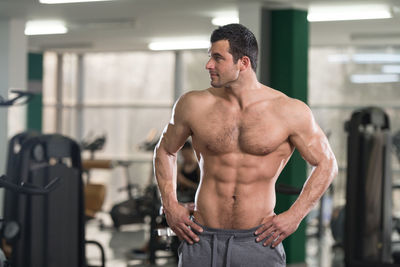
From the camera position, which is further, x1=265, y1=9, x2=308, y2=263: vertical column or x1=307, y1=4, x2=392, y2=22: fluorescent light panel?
x1=307, y1=4, x2=392, y2=22: fluorescent light panel

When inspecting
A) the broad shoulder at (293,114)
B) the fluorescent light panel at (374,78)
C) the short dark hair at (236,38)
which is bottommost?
the broad shoulder at (293,114)

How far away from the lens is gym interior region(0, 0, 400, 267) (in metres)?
4.01

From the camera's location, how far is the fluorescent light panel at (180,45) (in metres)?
9.24

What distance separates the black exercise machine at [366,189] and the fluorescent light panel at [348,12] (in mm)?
1776

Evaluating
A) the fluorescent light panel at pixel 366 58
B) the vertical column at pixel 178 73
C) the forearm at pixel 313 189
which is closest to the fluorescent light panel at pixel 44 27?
the vertical column at pixel 178 73

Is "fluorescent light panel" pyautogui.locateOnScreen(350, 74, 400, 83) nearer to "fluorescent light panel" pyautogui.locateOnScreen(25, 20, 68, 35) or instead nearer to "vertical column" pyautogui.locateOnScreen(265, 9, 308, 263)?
"vertical column" pyautogui.locateOnScreen(265, 9, 308, 263)

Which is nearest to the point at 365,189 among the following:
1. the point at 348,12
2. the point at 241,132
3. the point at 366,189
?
the point at 366,189

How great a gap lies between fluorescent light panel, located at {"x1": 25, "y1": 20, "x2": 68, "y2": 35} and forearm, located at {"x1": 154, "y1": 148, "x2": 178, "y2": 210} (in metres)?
5.66

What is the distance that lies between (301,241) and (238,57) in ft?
14.7

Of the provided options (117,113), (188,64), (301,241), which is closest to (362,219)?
(301,241)

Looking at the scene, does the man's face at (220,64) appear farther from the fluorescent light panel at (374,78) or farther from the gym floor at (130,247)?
the fluorescent light panel at (374,78)

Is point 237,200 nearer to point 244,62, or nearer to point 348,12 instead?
point 244,62

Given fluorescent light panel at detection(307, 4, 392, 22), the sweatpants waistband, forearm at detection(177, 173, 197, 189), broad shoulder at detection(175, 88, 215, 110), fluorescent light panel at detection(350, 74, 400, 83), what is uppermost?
fluorescent light panel at detection(307, 4, 392, 22)

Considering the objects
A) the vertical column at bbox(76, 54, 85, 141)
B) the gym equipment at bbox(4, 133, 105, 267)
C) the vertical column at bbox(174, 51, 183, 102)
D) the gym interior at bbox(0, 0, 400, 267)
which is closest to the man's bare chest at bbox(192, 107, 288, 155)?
the gym interior at bbox(0, 0, 400, 267)
